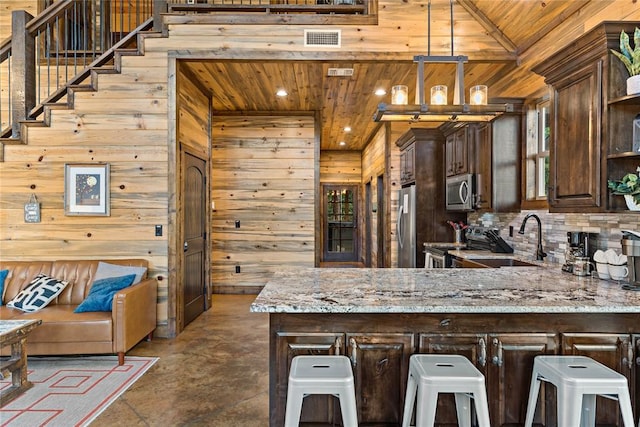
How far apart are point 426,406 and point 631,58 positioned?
2183 millimetres

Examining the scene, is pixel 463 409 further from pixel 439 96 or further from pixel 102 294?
Answer: pixel 102 294

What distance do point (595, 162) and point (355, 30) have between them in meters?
2.72

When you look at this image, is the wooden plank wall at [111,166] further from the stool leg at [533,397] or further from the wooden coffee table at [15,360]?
the stool leg at [533,397]

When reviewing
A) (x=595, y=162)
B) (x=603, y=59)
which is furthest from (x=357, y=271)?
(x=603, y=59)

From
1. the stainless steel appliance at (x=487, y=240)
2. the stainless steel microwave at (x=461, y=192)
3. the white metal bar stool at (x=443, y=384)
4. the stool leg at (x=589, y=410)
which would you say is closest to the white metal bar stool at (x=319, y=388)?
the white metal bar stool at (x=443, y=384)

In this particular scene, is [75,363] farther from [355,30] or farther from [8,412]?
[355,30]

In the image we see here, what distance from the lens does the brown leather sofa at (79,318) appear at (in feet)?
10.5

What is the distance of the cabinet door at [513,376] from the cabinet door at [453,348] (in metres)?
0.05

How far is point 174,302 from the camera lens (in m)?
4.04

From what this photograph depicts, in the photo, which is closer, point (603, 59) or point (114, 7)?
point (603, 59)

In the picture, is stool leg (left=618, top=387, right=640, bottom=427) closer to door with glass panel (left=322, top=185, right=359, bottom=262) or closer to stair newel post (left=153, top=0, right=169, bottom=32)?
stair newel post (left=153, top=0, right=169, bottom=32)

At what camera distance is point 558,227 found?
3271 millimetres

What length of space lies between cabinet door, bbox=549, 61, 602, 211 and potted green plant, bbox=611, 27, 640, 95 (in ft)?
0.45

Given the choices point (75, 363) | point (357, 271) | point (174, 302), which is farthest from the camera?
point (174, 302)
